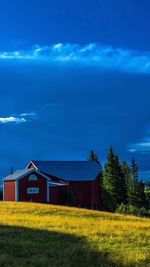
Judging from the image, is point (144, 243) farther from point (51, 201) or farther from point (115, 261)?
point (51, 201)

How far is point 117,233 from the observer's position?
748 inches

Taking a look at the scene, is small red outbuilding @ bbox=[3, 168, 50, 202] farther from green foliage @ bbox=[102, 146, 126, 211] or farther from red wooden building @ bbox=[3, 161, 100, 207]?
green foliage @ bbox=[102, 146, 126, 211]

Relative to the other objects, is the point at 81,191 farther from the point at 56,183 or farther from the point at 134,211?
the point at 134,211

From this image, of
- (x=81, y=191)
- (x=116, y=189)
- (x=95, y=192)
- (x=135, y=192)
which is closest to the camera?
(x=81, y=191)

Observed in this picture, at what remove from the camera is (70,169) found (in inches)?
2837

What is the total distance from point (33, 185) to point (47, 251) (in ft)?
163

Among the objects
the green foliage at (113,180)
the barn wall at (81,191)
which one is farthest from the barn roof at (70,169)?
the green foliage at (113,180)

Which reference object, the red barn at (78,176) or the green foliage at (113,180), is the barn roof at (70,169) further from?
the green foliage at (113,180)

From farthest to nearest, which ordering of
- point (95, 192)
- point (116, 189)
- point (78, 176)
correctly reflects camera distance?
point (116, 189), point (95, 192), point (78, 176)

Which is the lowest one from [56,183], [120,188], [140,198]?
[140,198]

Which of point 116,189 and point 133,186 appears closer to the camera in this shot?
point 116,189

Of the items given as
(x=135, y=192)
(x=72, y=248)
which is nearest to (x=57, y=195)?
(x=135, y=192)

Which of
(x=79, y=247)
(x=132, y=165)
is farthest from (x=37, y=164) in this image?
(x=79, y=247)

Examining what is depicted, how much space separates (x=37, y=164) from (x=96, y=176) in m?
9.81
